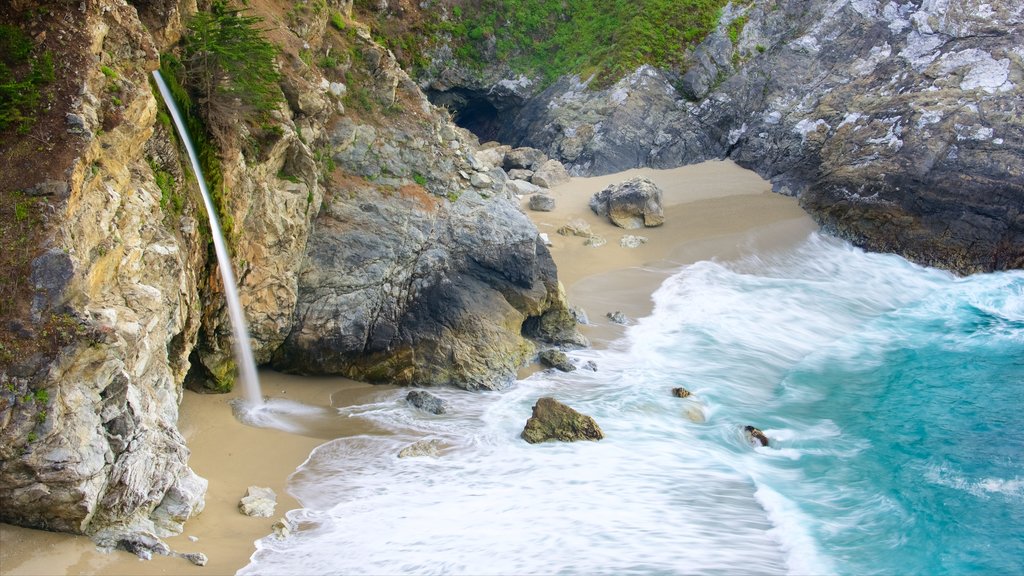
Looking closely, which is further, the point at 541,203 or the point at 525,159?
the point at 525,159

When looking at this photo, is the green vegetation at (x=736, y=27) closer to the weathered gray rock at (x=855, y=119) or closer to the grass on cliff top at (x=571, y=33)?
the weathered gray rock at (x=855, y=119)

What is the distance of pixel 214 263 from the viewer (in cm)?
1034

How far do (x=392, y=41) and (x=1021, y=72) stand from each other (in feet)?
58.0

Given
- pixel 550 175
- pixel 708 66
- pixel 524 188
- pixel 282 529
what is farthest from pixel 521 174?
pixel 282 529

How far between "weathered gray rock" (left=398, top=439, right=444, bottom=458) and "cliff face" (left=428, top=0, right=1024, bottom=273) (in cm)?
1407

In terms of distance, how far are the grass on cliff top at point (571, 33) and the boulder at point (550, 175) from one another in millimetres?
4110

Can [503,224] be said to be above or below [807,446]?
above

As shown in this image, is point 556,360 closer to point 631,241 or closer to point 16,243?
point 631,241

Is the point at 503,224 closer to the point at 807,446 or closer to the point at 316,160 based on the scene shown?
the point at 316,160

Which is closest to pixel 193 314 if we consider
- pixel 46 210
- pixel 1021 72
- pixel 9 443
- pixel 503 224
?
pixel 46 210

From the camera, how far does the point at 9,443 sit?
6.49 metres

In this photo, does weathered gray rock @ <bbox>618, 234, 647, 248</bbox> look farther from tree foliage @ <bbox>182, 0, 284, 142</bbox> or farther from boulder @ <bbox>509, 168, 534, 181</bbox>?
tree foliage @ <bbox>182, 0, 284, 142</bbox>

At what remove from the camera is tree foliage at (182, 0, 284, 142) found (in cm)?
1006

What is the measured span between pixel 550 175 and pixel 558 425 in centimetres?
1328
